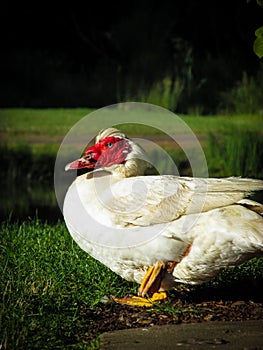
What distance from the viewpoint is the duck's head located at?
4.18 metres

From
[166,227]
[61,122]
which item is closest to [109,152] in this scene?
[166,227]

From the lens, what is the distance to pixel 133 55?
16.6 m

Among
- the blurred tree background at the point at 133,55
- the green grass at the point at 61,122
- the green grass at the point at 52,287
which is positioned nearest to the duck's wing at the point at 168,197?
the green grass at the point at 52,287

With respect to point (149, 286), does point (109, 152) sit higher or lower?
higher

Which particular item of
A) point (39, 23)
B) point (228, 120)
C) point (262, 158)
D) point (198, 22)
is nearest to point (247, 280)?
point (262, 158)

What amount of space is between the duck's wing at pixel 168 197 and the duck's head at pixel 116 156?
0.66 feet

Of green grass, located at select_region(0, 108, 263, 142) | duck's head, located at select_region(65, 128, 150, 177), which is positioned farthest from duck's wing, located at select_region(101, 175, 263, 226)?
green grass, located at select_region(0, 108, 263, 142)

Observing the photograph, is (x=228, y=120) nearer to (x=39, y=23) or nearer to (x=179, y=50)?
(x=179, y=50)

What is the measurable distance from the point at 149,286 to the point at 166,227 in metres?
0.35

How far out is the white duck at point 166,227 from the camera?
12.3 feet

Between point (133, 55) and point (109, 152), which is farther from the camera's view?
point (133, 55)

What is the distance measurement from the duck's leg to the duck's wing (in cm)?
25

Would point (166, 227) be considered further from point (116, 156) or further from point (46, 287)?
point (46, 287)

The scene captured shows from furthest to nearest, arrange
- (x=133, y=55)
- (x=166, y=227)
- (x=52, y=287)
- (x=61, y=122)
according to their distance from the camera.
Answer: (x=133, y=55) < (x=61, y=122) < (x=52, y=287) < (x=166, y=227)
